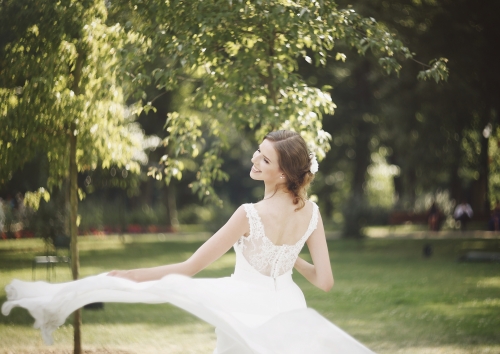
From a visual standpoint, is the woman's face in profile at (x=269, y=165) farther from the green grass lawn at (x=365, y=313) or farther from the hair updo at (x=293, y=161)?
the green grass lawn at (x=365, y=313)

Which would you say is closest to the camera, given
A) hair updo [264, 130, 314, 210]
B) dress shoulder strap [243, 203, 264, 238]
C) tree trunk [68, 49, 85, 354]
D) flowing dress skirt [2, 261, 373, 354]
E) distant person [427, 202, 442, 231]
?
flowing dress skirt [2, 261, 373, 354]

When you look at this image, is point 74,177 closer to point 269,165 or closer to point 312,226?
point 269,165

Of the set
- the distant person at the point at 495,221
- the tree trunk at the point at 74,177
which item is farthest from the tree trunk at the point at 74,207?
the distant person at the point at 495,221

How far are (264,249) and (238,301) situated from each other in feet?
1.25

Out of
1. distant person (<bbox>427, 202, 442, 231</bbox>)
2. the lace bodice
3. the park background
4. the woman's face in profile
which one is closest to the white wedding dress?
the lace bodice

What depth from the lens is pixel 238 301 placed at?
3914mm

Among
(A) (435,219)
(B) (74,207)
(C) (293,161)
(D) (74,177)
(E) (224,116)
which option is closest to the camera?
(C) (293,161)

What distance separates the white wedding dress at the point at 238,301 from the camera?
11.8 ft

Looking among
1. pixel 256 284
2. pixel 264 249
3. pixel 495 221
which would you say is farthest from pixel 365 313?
pixel 495 221

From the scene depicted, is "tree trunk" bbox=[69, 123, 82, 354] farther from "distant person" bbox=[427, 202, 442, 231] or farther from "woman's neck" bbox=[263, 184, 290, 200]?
"distant person" bbox=[427, 202, 442, 231]

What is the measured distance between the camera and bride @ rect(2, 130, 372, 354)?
3.60 m

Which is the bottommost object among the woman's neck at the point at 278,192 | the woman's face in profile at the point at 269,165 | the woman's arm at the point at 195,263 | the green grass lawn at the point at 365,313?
the green grass lawn at the point at 365,313

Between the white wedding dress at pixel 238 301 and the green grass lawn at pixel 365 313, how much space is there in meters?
4.83

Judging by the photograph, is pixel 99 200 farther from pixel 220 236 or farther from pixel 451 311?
pixel 220 236
